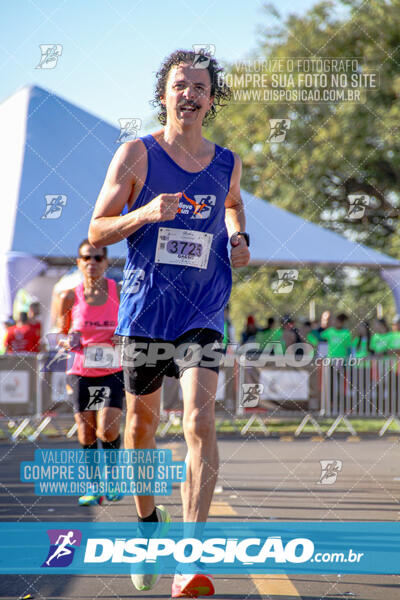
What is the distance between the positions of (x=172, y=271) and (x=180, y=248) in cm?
11

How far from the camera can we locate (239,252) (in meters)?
3.87

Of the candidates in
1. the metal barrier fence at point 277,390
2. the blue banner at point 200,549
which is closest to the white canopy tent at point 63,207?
the metal barrier fence at point 277,390

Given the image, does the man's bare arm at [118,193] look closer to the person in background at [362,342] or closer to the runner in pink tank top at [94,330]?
the runner in pink tank top at [94,330]

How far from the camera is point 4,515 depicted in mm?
6156

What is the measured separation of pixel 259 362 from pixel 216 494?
18.3 ft

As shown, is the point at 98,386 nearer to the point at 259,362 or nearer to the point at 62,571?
the point at 62,571

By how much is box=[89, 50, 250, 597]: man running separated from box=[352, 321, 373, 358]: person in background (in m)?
10.5

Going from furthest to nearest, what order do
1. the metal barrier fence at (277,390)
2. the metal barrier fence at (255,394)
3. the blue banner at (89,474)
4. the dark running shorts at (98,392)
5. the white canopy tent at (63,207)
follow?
the white canopy tent at (63,207), the metal barrier fence at (277,390), the metal barrier fence at (255,394), the blue banner at (89,474), the dark running shorts at (98,392)

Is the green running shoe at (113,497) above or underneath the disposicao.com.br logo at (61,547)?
underneath

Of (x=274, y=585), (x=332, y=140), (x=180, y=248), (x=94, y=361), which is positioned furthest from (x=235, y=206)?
(x=332, y=140)

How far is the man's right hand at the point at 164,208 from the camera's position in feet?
11.7

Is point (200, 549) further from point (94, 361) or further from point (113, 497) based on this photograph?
point (113, 497)

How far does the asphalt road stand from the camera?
4.01 m

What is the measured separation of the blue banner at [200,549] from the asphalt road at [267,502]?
127 mm
